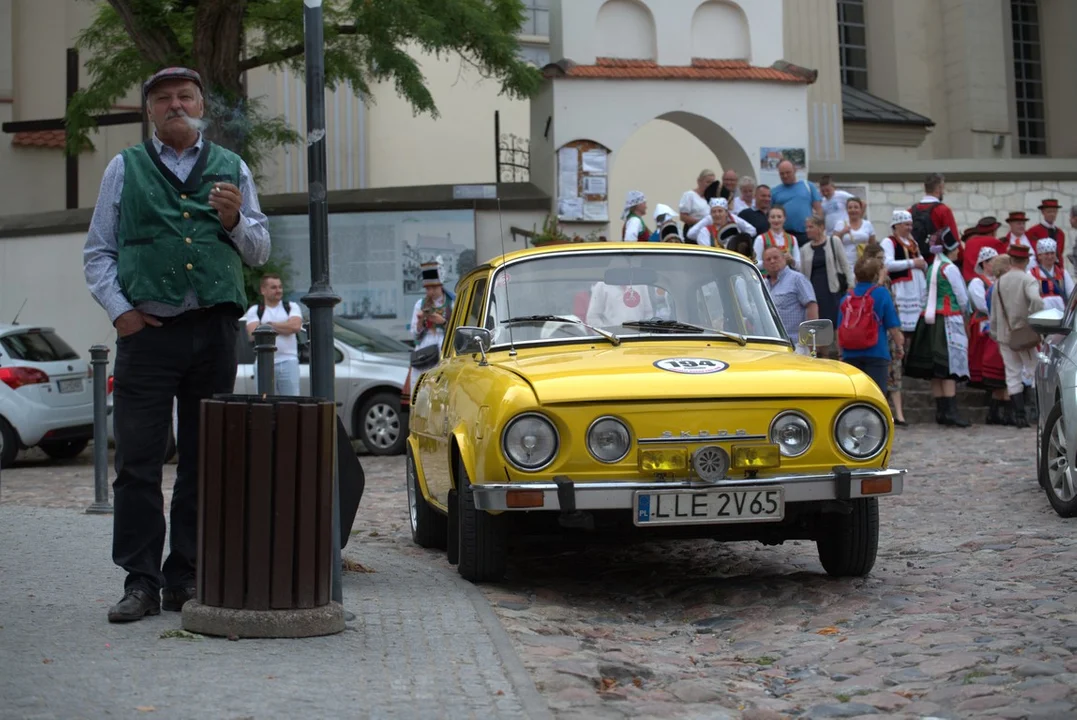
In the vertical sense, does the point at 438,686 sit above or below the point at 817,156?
below

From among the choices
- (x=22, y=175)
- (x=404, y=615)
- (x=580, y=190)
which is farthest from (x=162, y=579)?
(x=22, y=175)

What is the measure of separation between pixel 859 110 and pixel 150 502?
25.0 meters

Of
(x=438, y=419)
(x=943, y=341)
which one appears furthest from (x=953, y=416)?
(x=438, y=419)

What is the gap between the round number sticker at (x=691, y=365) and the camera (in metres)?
7.32

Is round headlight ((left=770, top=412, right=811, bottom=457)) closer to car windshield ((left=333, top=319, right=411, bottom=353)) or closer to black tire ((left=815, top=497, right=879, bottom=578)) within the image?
black tire ((left=815, top=497, right=879, bottom=578))

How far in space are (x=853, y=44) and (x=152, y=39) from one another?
18676 mm

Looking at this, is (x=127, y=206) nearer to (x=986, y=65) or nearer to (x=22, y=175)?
(x=22, y=175)

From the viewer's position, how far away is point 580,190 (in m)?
21.1

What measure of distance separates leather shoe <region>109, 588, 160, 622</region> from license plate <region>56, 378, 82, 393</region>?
11398 millimetres

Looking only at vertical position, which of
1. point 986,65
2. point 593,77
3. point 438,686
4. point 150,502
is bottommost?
point 438,686

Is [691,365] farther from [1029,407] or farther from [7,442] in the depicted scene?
[1029,407]

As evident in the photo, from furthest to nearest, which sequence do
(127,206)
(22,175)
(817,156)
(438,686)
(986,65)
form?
(986,65)
(22,175)
(817,156)
(127,206)
(438,686)

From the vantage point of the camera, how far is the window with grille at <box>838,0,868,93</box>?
1300 inches

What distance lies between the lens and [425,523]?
9297 mm
